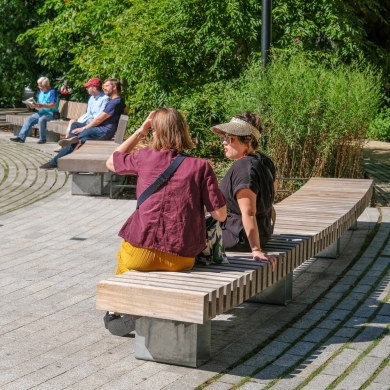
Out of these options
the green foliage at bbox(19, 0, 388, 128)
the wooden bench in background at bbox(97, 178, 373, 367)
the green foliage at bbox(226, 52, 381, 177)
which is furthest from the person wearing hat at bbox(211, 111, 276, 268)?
the green foliage at bbox(19, 0, 388, 128)

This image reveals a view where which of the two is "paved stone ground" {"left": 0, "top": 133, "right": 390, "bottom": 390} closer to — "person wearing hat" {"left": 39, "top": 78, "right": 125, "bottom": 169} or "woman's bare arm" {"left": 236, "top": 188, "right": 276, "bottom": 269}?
"woman's bare arm" {"left": 236, "top": 188, "right": 276, "bottom": 269}

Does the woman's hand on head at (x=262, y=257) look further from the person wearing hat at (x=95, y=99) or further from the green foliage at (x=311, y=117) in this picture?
the person wearing hat at (x=95, y=99)

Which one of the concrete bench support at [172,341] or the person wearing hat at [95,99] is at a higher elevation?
the person wearing hat at [95,99]

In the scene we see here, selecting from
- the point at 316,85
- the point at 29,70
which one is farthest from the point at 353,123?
the point at 29,70

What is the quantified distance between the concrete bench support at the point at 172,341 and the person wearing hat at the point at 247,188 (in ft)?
2.52

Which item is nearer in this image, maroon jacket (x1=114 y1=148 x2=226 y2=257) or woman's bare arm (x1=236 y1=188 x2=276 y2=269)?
maroon jacket (x1=114 y1=148 x2=226 y2=257)

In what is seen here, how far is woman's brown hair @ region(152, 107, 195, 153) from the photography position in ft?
17.3

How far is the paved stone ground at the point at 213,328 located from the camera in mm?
4941

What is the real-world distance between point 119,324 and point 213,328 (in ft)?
2.23

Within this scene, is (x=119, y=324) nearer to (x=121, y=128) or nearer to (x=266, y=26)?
(x=266, y=26)

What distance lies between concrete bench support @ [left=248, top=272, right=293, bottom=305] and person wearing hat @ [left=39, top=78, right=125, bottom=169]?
7002 millimetres

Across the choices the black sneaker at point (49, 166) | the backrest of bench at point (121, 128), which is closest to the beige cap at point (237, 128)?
the backrest of bench at point (121, 128)

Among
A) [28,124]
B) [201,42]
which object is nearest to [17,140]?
[28,124]

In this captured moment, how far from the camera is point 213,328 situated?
19.5ft
